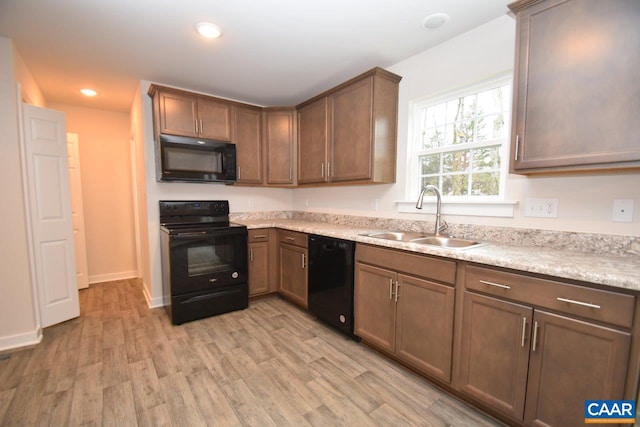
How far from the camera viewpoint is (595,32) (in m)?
1.31

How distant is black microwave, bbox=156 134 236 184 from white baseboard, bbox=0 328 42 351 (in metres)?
1.67

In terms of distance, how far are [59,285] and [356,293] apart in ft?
9.32

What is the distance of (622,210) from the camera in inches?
56.8

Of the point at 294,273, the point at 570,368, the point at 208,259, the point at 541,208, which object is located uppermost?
the point at 541,208

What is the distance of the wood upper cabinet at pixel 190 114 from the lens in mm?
2770

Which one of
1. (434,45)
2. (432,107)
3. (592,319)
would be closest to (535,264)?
(592,319)

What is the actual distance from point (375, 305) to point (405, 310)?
0.86 ft

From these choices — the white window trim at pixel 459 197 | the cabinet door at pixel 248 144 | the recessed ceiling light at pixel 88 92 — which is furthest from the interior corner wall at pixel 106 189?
the white window trim at pixel 459 197

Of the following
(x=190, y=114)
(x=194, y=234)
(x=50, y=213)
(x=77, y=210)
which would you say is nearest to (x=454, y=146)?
(x=194, y=234)

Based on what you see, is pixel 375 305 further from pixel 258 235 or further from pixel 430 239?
pixel 258 235

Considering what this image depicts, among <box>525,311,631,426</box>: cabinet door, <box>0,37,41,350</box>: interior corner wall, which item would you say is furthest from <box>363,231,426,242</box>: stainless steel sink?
<box>0,37,41,350</box>: interior corner wall

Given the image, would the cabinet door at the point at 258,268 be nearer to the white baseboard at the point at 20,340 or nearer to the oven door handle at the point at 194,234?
the oven door handle at the point at 194,234

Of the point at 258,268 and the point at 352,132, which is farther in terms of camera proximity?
the point at 258,268

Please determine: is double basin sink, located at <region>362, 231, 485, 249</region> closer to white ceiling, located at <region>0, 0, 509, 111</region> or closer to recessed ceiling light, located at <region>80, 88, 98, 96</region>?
white ceiling, located at <region>0, 0, 509, 111</region>
